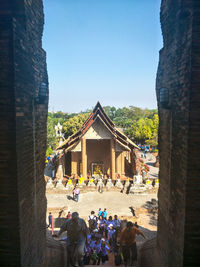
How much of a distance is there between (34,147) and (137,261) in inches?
183

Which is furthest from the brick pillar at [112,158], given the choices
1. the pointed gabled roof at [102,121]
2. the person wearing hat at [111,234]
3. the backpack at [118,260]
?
the backpack at [118,260]

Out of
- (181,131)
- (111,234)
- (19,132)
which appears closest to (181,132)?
(181,131)

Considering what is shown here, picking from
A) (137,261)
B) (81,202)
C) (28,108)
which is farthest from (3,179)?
(81,202)

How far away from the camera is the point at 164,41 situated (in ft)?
17.2

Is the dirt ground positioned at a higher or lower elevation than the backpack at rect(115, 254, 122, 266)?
lower

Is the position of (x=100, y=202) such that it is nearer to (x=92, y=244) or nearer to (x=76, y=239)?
(x=92, y=244)

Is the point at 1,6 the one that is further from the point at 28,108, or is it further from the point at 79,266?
the point at 79,266

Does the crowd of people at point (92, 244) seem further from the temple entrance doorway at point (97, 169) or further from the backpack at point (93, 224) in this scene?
the temple entrance doorway at point (97, 169)

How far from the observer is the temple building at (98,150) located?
62.3 ft

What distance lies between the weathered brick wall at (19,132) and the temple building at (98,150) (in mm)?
14155

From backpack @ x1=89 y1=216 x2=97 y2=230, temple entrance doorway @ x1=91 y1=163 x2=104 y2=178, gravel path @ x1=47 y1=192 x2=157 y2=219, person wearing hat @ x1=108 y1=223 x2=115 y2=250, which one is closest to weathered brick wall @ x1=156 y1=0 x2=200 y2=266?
person wearing hat @ x1=108 y1=223 x2=115 y2=250

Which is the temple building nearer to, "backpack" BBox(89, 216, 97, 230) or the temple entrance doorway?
the temple entrance doorway

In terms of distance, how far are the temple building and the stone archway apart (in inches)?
547

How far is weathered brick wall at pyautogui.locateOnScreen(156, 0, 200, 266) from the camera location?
12.1 feet
